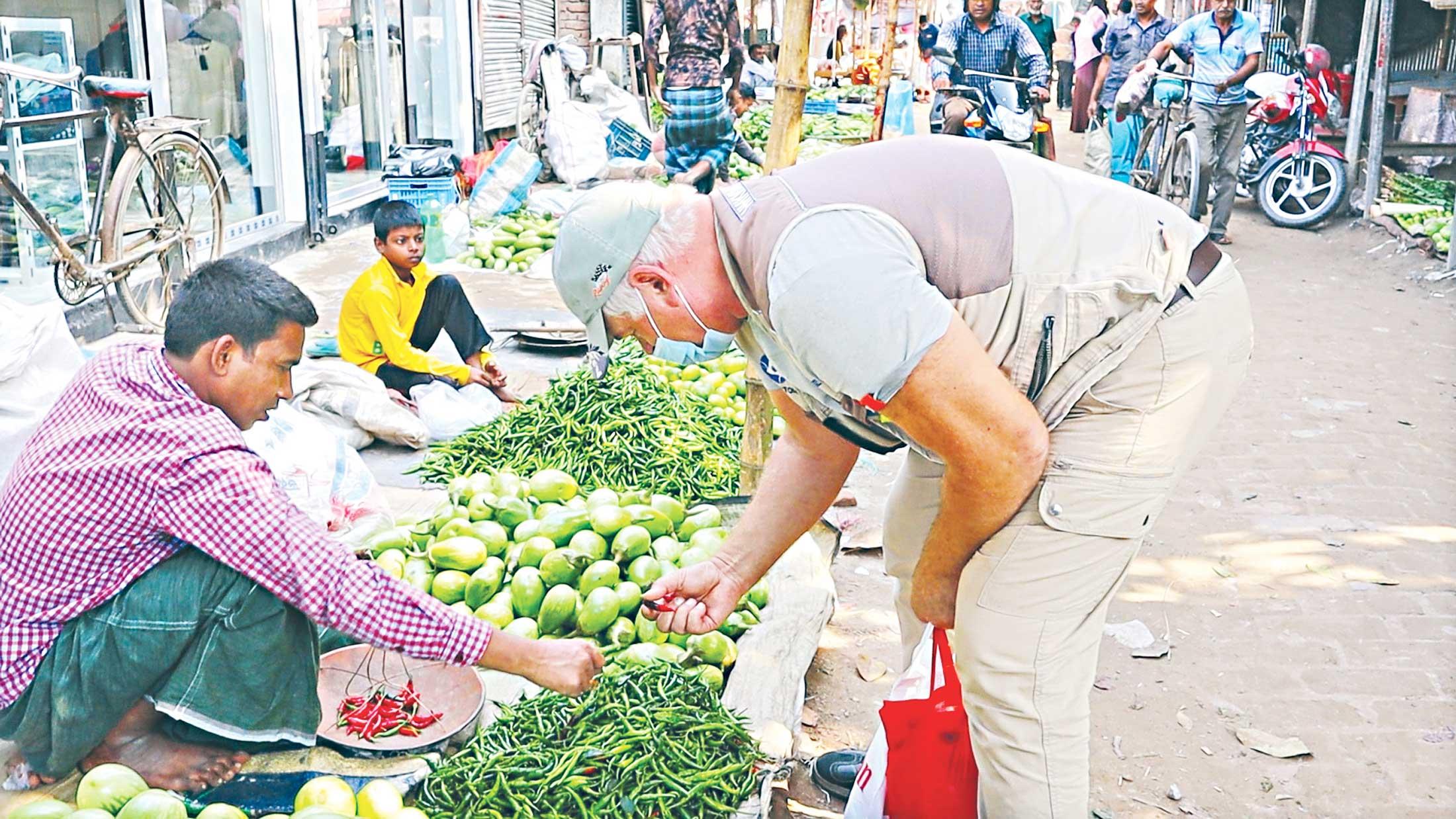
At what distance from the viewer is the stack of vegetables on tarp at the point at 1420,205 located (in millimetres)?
10227

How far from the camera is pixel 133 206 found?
6.77 m

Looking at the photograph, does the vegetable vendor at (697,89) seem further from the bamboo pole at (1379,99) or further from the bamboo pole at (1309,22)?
the bamboo pole at (1309,22)

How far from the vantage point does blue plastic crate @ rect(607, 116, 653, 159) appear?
12562mm

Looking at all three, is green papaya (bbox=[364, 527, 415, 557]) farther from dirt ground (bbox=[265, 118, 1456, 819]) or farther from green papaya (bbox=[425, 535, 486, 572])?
dirt ground (bbox=[265, 118, 1456, 819])

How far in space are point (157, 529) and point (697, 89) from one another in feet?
27.8

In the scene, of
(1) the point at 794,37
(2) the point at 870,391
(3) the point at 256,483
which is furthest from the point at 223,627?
(1) the point at 794,37

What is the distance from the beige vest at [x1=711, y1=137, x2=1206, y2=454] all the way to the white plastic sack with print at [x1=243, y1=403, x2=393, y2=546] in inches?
79.8

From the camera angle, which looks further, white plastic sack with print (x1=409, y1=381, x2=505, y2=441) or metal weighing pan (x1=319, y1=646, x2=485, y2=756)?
white plastic sack with print (x1=409, y1=381, x2=505, y2=441)

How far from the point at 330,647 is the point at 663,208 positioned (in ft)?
5.71

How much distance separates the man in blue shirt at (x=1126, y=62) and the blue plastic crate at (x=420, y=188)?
22.6 feet

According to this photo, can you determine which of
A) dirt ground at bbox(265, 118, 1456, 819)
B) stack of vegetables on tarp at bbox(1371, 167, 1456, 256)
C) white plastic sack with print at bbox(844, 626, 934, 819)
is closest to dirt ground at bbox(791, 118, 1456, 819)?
dirt ground at bbox(265, 118, 1456, 819)

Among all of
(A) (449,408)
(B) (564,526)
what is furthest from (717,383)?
(B) (564,526)

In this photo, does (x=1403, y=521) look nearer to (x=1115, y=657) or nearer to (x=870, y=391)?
(x=1115, y=657)

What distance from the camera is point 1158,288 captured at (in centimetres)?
215
